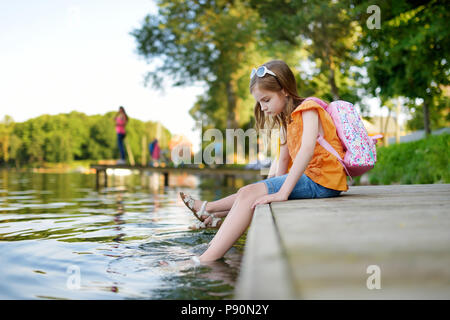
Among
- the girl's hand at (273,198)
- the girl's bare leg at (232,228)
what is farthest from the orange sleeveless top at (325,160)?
the girl's bare leg at (232,228)

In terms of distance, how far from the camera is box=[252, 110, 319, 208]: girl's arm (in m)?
3.46

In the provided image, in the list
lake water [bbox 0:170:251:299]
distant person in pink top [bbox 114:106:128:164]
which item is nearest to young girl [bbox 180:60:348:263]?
lake water [bbox 0:170:251:299]

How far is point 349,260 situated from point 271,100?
2362 millimetres

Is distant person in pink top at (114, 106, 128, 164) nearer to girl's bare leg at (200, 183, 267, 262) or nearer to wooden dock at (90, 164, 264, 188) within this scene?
wooden dock at (90, 164, 264, 188)

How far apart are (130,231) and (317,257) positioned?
423 cm

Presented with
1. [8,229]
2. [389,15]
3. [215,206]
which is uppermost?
[389,15]

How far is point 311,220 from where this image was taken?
2375mm

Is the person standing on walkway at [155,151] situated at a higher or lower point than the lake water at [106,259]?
higher

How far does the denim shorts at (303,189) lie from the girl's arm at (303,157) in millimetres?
232

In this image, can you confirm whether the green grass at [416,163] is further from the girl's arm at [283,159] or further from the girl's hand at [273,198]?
the girl's hand at [273,198]

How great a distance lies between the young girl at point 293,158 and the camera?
346cm
